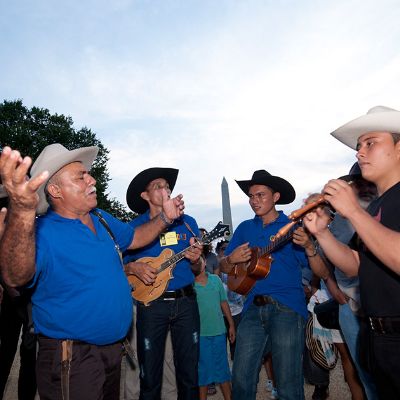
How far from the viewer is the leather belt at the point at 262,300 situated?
444 cm

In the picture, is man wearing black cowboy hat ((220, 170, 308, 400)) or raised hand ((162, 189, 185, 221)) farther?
man wearing black cowboy hat ((220, 170, 308, 400))

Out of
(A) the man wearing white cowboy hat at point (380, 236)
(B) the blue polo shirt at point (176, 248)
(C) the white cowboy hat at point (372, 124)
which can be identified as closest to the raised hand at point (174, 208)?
(B) the blue polo shirt at point (176, 248)

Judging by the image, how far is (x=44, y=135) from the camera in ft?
110

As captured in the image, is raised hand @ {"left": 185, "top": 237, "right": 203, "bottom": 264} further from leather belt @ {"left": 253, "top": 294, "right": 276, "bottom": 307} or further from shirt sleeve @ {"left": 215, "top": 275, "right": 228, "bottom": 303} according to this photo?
shirt sleeve @ {"left": 215, "top": 275, "right": 228, "bottom": 303}

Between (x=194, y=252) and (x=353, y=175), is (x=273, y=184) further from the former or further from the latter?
(x=194, y=252)

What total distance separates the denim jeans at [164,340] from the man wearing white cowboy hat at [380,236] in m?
2.44

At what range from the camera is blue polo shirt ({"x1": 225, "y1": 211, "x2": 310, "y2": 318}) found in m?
4.43

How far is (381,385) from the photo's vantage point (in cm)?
246

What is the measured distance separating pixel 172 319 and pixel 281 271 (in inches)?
53.4

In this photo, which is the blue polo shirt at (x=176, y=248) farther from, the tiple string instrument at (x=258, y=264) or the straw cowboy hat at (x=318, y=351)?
the straw cowboy hat at (x=318, y=351)

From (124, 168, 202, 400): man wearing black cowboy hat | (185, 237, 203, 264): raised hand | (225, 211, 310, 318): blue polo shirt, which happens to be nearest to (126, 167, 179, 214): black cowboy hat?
(124, 168, 202, 400): man wearing black cowboy hat

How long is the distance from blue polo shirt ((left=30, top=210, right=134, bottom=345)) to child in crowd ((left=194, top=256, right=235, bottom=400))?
244 centimetres

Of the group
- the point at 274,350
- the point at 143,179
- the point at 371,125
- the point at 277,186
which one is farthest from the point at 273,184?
the point at 371,125

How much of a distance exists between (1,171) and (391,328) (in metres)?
2.30
